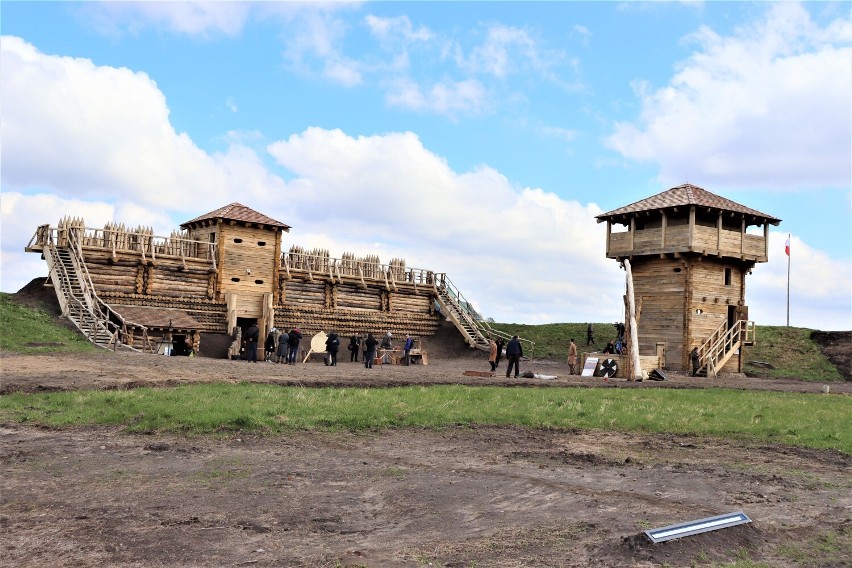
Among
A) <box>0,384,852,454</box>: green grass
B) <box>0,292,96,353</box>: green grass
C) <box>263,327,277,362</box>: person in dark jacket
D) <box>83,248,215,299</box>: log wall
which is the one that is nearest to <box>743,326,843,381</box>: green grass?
<box>0,384,852,454</box>: green grass

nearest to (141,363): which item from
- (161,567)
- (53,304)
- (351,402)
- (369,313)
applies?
(351,402)

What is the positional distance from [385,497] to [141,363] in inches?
670

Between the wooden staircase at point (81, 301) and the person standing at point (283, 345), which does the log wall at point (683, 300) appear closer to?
the person standing at point (283, 345)

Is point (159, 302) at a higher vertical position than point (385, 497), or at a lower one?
higher

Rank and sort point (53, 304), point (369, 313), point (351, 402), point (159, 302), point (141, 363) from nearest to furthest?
point (351, 402) < point (141, 363) < point (53, 304) < point (159, 302) < point (369, 313)

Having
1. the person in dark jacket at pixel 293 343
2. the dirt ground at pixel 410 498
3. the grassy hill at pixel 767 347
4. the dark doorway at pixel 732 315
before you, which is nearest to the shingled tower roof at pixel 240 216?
the person in dark jacket at pixel 293 343

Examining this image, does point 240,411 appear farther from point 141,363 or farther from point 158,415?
point 141,363

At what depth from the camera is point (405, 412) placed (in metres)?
16.9

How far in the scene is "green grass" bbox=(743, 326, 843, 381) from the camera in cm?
4100

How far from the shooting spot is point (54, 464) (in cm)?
1112

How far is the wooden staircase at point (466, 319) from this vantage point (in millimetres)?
46750

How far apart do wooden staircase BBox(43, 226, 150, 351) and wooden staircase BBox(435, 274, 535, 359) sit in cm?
1953

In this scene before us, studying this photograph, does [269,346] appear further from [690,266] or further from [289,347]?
[690,266]

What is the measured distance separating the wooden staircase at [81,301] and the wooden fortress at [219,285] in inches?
2.2
